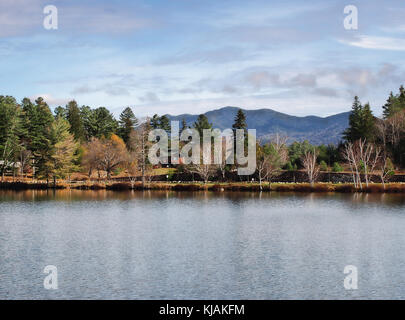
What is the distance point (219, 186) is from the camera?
76.1 meters

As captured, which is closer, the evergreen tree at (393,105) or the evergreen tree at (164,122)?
the evergreen tree at (393,105)

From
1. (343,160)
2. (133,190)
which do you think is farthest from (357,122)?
(133,190)

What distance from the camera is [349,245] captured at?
3291 centimetres

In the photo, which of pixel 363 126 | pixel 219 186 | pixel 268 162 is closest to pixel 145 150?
pixel 219 186

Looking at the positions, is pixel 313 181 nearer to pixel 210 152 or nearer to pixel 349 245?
pixel 210 152

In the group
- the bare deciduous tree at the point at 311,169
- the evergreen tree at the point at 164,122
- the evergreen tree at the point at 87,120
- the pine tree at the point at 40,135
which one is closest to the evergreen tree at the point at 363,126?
the bare deciduous tree at the point at 311,169

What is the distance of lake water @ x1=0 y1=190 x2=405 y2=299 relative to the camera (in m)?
23.3

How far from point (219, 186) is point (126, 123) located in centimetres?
4355

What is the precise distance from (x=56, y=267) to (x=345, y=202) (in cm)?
3956

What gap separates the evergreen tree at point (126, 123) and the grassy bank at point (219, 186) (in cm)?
2850

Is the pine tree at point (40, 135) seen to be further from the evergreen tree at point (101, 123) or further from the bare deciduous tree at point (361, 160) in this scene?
the bare deciduous tree at point (361, 160)

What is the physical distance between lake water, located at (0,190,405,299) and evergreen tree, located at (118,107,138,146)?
56.1 m

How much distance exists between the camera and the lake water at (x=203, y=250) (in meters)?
23.3
